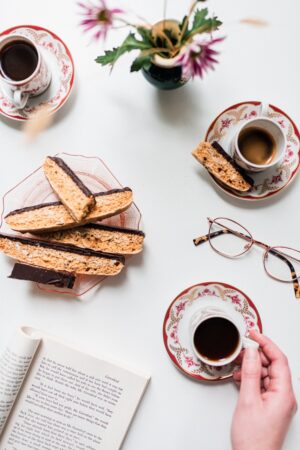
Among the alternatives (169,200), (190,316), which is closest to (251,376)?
(190,316)

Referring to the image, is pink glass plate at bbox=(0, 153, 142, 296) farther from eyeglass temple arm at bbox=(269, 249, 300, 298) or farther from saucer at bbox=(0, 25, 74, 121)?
eyeglass temple arm at bbox=(269, 249, 300, 298)

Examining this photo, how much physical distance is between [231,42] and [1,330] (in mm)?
1079

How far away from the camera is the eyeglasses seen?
1.35 metres

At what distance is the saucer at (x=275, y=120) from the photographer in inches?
51.2

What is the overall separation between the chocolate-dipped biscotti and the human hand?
0.42m

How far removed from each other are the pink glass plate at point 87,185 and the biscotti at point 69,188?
1.6 inches

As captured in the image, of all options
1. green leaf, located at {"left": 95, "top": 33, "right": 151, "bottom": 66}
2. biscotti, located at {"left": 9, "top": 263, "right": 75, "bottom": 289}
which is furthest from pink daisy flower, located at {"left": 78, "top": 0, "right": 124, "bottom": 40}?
biscotti, located at {"left": 9, "top": 263, "right": 75, "bottom": 289}

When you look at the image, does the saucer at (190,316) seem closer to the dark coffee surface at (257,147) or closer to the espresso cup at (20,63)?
the dark coffee surface at (257,147)

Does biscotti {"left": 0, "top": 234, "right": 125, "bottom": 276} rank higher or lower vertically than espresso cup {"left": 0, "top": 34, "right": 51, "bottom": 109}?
lower

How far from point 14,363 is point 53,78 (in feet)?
2.69

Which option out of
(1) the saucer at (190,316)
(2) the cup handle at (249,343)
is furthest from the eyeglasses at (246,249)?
(2) the cup handle at (249,343)

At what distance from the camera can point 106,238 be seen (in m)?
1.31

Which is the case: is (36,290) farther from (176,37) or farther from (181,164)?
(176,37)

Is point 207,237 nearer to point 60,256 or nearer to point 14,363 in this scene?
point 60,256
